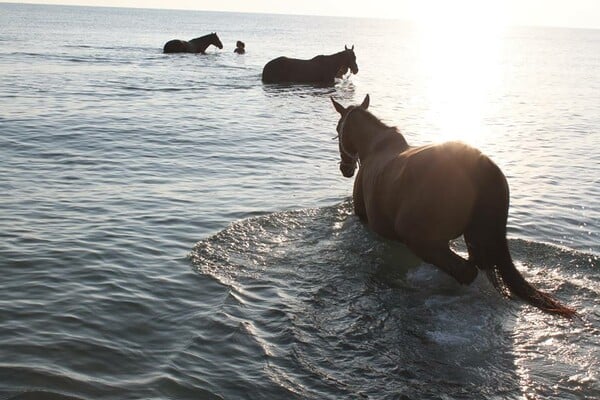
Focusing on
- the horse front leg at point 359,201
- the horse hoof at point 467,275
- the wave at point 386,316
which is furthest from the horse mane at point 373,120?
the horse hoof at point 467,275

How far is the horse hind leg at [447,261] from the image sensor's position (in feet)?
20.6

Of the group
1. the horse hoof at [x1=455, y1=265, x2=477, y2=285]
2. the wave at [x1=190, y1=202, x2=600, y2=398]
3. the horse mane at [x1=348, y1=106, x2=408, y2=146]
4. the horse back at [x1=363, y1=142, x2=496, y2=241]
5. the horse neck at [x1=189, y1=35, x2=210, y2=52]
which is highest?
the horse neck at [x1=189, y1=35, x2=210, y2=52]

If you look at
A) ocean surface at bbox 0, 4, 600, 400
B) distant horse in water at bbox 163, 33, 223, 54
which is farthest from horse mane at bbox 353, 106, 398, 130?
distant horse in water at bbox 163, 33, 223, 54

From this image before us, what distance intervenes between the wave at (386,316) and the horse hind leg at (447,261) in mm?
294

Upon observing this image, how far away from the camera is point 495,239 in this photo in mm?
6270

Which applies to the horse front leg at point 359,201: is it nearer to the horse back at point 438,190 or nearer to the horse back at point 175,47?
the horse back at point 438,190

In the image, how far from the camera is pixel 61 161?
12.5 meters

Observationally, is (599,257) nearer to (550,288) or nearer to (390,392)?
(550,288)

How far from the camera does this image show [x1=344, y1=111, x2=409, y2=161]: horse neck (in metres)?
8.52

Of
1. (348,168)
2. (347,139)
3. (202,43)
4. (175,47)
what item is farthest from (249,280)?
(202,43)

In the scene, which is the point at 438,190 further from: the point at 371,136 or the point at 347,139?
the point at 347,139

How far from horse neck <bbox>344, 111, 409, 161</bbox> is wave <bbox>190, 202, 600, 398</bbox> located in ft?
3.40

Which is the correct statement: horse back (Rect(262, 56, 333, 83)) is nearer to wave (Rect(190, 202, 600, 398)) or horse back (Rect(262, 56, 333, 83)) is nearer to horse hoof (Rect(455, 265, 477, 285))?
wave (Rect(190, 202, 600, 398))

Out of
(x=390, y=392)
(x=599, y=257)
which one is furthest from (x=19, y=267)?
(x=599, y=257)
